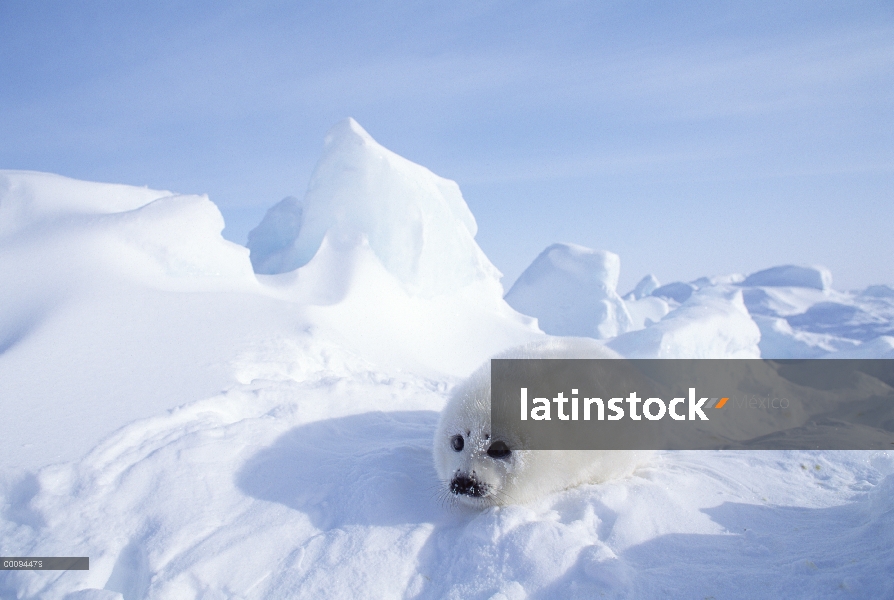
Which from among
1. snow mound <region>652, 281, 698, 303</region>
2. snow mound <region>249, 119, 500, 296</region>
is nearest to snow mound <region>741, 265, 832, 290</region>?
snow mound <region>652, 281, 698, 303</region>

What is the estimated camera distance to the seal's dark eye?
2443mm

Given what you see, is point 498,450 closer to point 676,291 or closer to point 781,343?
point 781,343

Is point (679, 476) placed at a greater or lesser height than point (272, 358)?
lesser

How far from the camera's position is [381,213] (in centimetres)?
876

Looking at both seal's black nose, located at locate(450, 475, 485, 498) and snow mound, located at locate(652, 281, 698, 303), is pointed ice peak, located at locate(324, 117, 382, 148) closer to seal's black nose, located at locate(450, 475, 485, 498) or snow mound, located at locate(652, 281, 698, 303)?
seal's black nose, located at locate(450, 475, 485, 498)

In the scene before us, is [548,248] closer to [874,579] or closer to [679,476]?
[679,476]

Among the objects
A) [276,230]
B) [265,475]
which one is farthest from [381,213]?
[265,475]

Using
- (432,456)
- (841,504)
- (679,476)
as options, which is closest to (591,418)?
(679,476)

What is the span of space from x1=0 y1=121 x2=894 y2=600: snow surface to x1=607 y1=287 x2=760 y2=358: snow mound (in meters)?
2.81

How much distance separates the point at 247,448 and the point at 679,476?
7.05ft

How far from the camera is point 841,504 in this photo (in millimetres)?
2535

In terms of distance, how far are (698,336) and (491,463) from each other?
570 centimetres

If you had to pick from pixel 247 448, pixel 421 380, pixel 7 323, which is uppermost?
pixel 7 323

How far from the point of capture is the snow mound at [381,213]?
8.55m
